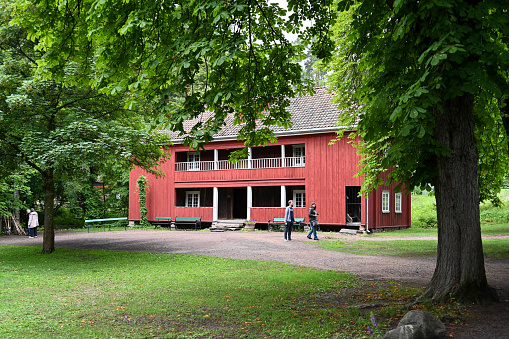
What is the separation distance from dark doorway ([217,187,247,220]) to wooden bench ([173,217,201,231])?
8.72 ft

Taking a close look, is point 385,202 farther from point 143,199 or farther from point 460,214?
point 460,214

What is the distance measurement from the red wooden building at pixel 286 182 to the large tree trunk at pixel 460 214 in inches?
587

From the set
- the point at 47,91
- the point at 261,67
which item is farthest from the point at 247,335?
the point at 47,91

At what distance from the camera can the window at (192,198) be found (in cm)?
3234

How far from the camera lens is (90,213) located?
112 ft

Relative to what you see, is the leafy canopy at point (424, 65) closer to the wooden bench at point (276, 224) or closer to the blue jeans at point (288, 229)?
the blue jeans at point (288, 229)

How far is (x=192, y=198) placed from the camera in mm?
32531

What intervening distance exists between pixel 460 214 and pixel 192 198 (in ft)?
89.2

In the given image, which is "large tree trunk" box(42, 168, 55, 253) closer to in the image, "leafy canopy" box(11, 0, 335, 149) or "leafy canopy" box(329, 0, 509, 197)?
"leafy canopy" box(11, 0, 335, 149)

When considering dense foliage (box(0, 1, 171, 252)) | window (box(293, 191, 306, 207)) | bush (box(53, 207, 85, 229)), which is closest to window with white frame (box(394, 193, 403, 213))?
window (box(293, 191, 306, 207))

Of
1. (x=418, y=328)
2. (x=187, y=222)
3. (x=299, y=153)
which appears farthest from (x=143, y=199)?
(x=418, y=328)

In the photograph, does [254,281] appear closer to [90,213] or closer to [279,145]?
[279,145]

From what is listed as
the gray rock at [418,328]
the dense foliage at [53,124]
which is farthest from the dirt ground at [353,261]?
the dense foliage at [53,124]

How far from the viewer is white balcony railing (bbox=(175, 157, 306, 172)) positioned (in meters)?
27.0
